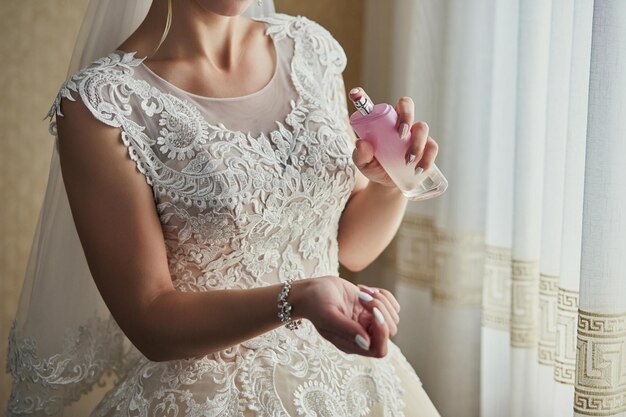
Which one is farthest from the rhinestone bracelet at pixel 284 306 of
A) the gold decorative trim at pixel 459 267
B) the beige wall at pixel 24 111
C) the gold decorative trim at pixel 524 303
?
the beige wall at pixel 24 111

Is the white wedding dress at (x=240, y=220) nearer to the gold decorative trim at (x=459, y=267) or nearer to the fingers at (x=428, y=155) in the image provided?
the fingers at (x=428, y=155)

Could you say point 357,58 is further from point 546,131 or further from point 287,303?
point 287,303

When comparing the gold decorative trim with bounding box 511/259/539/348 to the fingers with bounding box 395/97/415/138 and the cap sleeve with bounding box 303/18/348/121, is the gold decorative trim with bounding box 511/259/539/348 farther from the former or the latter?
the fingers with bounding box 395/97/415/138

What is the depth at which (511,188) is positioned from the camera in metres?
1.67

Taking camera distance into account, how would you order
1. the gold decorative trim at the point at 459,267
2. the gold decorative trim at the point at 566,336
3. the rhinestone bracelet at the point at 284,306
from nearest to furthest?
the rhinestone bracelet at the point at 284,306, the gold decorative trim at the point at 566,336, the gold decorative trim at the point at 459,267

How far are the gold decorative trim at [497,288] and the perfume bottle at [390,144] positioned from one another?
1.78 feet

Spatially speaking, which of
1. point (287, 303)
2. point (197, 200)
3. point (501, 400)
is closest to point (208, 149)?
point (197, 200)

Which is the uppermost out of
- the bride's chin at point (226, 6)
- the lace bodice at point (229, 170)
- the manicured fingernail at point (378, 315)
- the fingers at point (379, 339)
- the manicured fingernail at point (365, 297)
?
the bride's chin at point (226, 6)

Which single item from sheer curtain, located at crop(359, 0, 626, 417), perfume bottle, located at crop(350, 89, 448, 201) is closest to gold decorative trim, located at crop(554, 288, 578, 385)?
sheer curtain, located at crop(359, 0, 626, 417)

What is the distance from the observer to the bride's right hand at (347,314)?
92cm

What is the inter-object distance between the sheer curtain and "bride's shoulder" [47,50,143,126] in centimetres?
74

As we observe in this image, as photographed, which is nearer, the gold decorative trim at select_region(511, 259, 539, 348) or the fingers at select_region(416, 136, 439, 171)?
the fingers at select_region(416, 136, 439, 171)

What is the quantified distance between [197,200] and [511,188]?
74cm

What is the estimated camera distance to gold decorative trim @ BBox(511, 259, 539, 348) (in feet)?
5.21
